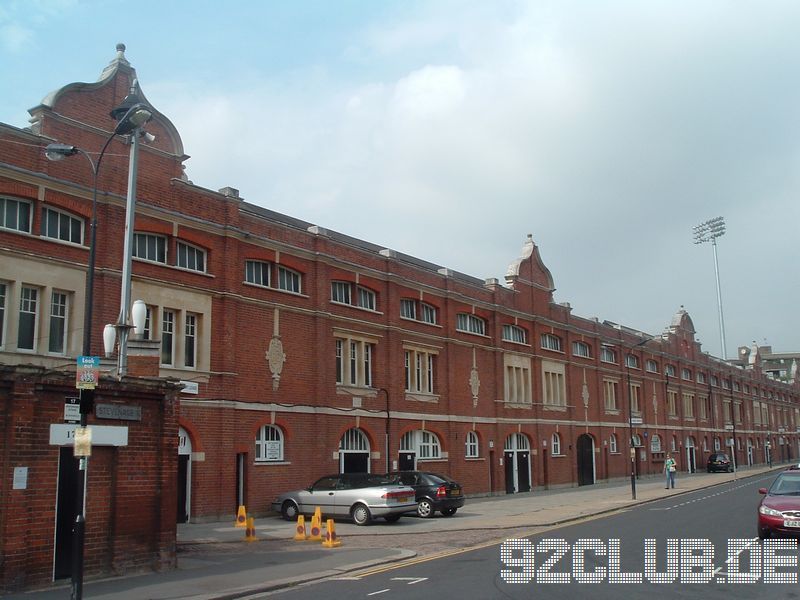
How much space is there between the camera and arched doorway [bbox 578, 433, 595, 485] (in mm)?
47562

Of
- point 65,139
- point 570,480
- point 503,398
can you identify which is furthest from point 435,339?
point 65,139

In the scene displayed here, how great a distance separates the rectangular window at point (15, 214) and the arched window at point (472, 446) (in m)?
22.7

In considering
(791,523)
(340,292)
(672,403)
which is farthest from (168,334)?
(672,403)

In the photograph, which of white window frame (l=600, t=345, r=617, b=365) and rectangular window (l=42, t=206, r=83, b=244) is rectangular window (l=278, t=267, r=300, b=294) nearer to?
rectangular window (l=42, t=206, r=83, b=244)

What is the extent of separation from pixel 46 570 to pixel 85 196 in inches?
489

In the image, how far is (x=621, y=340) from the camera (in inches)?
2149

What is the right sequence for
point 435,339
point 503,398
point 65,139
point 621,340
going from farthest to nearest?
point 621,340 → point 503,398 → point 435,339 → point 65,139

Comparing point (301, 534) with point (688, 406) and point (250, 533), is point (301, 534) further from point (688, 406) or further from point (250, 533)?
point (688, 406)

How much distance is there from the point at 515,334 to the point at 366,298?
13.0 m

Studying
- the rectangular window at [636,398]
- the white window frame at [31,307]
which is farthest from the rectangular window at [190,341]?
the rectangular window at [636,398]

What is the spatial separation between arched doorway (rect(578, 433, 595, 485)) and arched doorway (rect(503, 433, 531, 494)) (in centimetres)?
658

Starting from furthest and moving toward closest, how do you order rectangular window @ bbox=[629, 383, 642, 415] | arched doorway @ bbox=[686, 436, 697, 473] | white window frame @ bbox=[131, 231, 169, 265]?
1. arched doorway @ bbox=[686, 436, 697, 473]
2. rectangular window @ bbox=[629, 383, 642, 415]
3. white window frame @ bbox=[131, 231, 169, 265]

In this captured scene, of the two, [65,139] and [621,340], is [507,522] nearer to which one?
[65,139]

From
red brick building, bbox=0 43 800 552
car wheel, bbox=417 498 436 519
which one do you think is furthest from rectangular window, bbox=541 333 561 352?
car wheel, bbox=417 498 436 519
